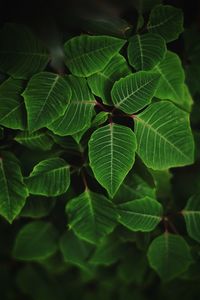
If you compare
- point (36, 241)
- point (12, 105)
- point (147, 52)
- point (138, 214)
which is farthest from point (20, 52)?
point (36, 241)

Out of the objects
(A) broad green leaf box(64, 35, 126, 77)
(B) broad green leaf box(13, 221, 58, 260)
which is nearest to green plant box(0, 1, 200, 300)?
(A) broad green leaf box(64, 35, 126, 77)

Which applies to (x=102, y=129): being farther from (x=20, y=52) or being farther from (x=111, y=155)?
(x=20, y=52)

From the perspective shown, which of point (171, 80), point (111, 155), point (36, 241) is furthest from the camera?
point (36, 241)

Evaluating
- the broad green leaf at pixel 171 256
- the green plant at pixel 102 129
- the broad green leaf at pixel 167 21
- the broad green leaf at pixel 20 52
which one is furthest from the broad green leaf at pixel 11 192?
the broad green leaf at pixel 167 21

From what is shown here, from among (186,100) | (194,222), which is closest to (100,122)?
(186,100)

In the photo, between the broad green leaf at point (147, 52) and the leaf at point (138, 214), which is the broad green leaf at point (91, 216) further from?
the broad green leaf at point (147, 52)
